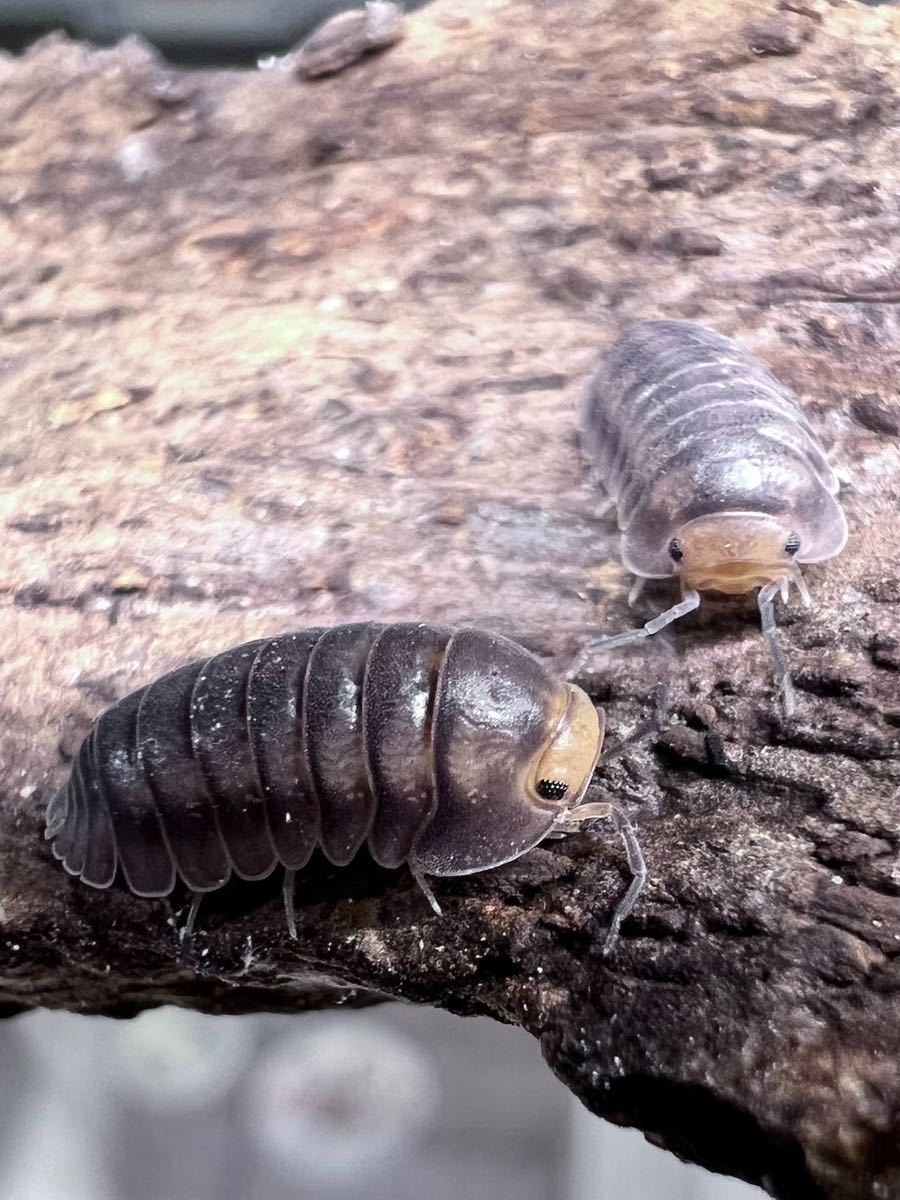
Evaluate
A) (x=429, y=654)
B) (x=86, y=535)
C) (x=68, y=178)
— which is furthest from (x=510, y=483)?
(x=68, y=178)

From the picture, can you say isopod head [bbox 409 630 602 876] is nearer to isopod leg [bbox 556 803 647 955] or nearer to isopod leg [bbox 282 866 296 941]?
isopod leg [bbox 556 803 647 955]

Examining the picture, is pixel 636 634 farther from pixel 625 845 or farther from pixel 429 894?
pixel 429 894

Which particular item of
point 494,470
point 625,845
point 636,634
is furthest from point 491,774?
point 494,470

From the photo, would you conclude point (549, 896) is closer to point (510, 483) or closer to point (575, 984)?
point (575, 984)

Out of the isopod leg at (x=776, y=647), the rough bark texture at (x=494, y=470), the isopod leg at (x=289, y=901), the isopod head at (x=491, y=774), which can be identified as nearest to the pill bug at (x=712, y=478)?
the isopod leg at (x=776, y=647)

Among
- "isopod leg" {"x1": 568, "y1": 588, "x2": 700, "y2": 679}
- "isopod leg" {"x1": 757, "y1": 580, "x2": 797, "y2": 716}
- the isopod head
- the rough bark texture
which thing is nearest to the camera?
the rough bark texture

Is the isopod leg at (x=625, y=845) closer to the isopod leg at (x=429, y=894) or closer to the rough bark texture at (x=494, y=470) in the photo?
the rough bark texture at (x=494, y=470)

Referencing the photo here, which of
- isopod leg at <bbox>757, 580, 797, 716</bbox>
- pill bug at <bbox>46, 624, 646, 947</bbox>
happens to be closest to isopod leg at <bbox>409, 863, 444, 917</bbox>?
pill bug at <bbox>46, 624, 646, 947</bbox>
